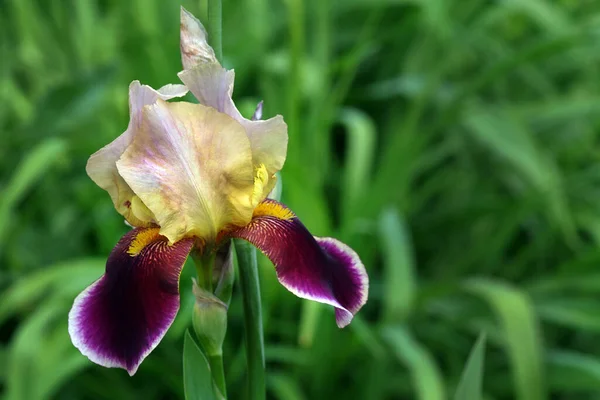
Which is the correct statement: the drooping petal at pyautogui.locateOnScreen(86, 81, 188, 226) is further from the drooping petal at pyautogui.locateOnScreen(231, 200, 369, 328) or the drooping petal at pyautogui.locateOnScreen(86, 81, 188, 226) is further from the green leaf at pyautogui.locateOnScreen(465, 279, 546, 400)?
the green leaf at pyautogui.locateOnScreen(465, 279, 546, 400)

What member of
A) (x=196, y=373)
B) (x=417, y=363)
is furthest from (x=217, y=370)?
(x=417, y=363)

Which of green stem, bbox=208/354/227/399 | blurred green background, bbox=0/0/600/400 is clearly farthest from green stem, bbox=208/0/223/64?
blurred green background, bbox=0/0/600/400

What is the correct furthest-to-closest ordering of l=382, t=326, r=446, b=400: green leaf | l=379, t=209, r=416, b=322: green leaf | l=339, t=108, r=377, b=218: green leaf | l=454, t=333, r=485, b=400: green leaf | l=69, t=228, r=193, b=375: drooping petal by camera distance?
l=339, t=108, r=377, b=218: green leaf → l=379, t=209, r=416, b=322: green leaf → l=382, t=326, r=446, b=400: green leaf → l=454, t=333, r=485, b=400: green leaf → l=69, t=228, r=193, b=375: drooping petal

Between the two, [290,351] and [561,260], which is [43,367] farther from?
[561,260]

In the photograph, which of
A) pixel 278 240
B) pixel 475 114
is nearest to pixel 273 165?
pixel 278 240

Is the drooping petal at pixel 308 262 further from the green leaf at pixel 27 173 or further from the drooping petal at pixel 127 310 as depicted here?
the green leaf at pixel 27 173

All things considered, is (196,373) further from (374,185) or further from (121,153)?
(374,185)
